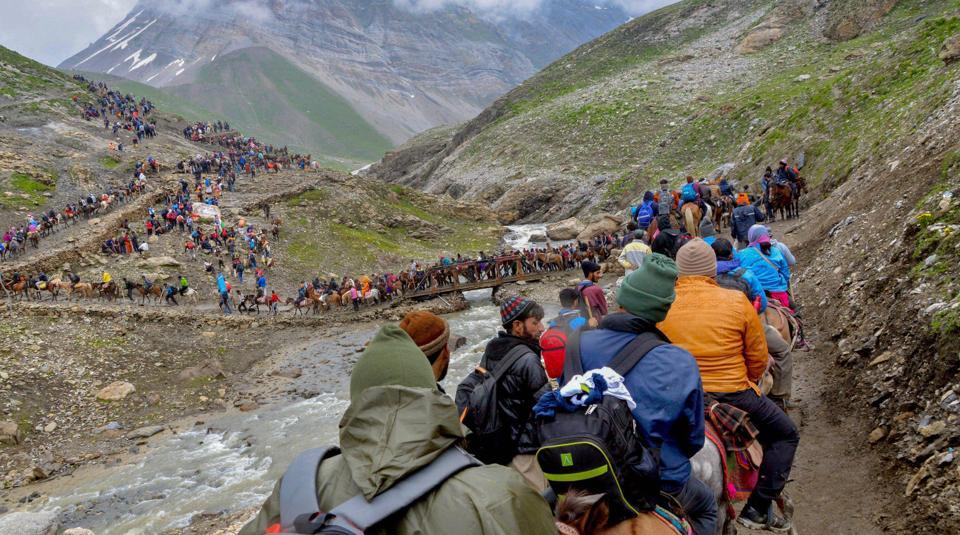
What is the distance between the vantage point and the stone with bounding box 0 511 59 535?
11992 mm

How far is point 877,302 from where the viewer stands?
9055 millimetres

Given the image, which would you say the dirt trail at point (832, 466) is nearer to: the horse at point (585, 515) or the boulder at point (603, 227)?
the horse at point (585, 515)

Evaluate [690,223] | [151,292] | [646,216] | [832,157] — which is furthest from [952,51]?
[151,292]

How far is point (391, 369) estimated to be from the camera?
2807 mm

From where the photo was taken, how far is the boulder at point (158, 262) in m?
32.9

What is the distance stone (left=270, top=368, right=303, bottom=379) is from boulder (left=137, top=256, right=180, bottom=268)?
14.6 m

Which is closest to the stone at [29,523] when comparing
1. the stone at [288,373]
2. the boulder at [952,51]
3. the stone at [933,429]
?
the stone at [288,373]

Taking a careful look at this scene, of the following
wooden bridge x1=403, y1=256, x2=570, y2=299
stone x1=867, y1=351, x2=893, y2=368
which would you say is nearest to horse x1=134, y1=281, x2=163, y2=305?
wooden bridge x1=403, y1=256, x2=570, y2=299

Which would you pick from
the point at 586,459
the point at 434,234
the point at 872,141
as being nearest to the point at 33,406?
the point at 586,459

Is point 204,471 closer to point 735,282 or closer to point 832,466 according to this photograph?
point 735,282

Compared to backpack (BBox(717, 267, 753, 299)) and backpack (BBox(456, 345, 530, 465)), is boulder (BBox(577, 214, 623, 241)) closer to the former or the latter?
backpack (BBox(717, 267, 753, 299))

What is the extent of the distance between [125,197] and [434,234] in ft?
75.6

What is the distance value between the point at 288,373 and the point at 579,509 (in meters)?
20.9

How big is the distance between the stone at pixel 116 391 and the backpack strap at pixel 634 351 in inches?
796
